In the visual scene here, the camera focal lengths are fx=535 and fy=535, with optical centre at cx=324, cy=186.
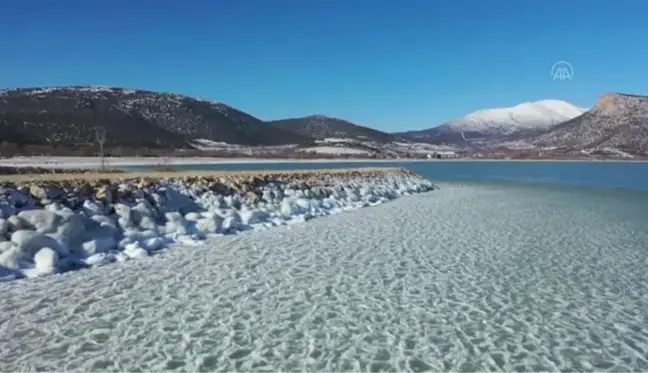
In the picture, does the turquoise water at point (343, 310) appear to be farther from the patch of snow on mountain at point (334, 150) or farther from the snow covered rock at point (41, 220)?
the patch of snow on mountain at point (334, 150)

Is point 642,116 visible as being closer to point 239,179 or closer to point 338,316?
point 239,179

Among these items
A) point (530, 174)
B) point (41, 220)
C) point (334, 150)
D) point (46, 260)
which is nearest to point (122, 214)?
point (41, 220)

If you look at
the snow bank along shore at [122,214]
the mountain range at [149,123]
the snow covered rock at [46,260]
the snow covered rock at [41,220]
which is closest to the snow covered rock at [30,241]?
the snow bank along shore at [122,214]

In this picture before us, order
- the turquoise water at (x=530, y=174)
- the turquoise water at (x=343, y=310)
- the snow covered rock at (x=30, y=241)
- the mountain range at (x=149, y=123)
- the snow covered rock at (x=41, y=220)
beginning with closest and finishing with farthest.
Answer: the turquoise water at (x=343, y=310) → the snow covered rock at (x=30, y=241) → the snow covered rock at (x=41, y=220) → the turquoise water at (x=530, y=174) → the mountain range at (x=149, y=123)

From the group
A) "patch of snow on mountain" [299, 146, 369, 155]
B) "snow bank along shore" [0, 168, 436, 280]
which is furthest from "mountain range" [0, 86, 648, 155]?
"snow bank along shore" [0, 168, 436, 280]

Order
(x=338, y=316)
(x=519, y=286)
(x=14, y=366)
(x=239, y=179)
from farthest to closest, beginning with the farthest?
(x=239, y=179)
(x=519, y=286)
(x=338, y=316)
(x=14, y=366)

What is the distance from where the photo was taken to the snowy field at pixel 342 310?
20.3 feet

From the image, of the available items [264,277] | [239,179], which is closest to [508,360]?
[264,277]

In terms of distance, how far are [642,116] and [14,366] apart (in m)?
190

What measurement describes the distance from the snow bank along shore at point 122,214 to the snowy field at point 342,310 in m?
0.84

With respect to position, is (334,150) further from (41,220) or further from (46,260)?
Answer: (46,260)

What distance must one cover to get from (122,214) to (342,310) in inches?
338

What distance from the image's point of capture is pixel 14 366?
585cm

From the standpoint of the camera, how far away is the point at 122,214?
14336mm
